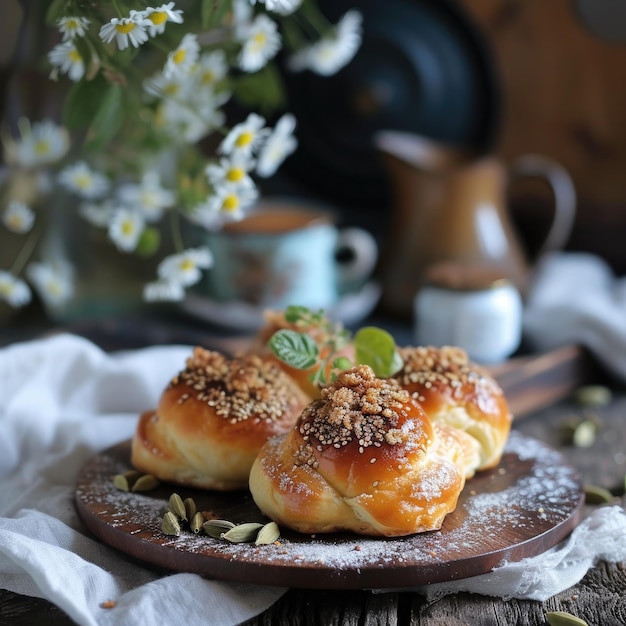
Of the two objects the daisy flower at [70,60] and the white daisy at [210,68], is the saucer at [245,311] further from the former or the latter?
the daisy flower at [70,60]

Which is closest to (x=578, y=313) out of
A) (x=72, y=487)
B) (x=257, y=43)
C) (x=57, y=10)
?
(x=257, y=43)

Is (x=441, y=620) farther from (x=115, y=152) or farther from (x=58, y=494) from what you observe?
(x=115, y=152)

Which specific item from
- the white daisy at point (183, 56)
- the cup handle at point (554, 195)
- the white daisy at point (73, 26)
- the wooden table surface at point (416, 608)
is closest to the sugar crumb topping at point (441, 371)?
the wooden table surface at point (416, 608)

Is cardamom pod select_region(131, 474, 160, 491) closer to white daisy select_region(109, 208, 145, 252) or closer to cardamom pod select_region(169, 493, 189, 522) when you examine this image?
cardamom pod select_region(169, 493, 189, 522)

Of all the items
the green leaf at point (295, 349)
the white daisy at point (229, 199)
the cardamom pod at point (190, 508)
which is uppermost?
the white daisy at point (229, 199)

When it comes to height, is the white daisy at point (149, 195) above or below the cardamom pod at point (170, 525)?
above

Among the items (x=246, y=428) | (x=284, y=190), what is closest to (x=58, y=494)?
(x=246, y=428)
